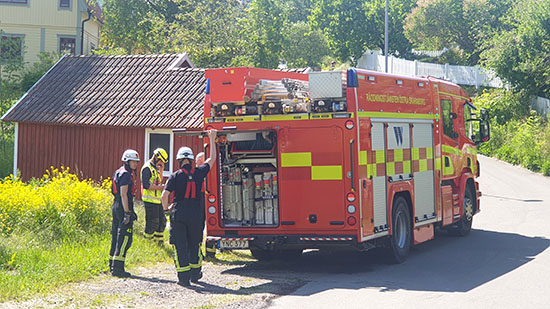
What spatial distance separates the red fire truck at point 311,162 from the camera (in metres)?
11.2

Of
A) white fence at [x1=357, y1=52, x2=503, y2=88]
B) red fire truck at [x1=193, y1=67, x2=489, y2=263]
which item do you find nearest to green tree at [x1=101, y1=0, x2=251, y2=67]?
white fence at [x1=357, y1=52, x2=503, y2=88]

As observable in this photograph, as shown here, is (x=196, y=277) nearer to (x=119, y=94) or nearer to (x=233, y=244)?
(x=233, y=244)

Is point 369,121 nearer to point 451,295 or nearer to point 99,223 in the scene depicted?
point 451,295

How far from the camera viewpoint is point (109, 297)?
938 cm

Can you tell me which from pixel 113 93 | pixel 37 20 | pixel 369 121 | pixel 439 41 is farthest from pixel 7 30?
pixel 369 121

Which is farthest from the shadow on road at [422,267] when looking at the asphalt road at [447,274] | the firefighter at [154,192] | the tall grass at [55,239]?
the tall grass at [55,239]

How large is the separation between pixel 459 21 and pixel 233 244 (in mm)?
48636

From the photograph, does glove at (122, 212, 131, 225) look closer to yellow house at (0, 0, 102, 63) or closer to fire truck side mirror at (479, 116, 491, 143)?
fire truck side mirror at (479, 116, 491, 143)

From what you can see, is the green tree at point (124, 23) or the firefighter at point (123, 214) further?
the green tree at point (124, 23)

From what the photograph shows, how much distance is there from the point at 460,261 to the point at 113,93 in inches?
543

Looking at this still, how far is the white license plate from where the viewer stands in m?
11.7

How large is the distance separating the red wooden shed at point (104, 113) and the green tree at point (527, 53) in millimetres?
19812

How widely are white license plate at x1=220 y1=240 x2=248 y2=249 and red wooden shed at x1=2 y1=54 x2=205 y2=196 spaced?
9231 mm

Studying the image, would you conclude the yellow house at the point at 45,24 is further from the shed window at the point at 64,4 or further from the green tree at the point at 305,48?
the green tree at the point at 305,48
